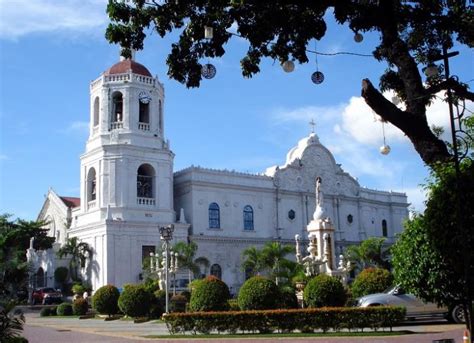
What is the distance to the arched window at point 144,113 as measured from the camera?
46.4 meters

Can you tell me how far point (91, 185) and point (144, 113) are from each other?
701 cm

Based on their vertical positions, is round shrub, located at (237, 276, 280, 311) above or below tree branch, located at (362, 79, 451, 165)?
below

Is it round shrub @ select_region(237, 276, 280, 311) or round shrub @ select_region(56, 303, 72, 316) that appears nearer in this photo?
round shrub @ select_region(237, 276, 280, 311)

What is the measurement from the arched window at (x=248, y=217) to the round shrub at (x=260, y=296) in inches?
1216

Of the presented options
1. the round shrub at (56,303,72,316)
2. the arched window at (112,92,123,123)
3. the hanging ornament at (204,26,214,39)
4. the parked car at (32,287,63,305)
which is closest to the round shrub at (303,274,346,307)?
the hanging ornament at (204,26,214,39)

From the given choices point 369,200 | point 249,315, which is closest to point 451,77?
point 249,315

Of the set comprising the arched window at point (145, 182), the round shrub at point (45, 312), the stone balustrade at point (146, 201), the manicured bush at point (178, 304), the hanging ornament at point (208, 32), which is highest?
the arched window at point (145, 182)

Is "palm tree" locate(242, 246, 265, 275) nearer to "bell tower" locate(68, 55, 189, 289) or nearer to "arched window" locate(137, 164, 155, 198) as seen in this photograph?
"bell tower" locate(68, 55, 189, 289)

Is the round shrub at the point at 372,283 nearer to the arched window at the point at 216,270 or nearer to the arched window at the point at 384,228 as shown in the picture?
the arched window at the point at 216,270

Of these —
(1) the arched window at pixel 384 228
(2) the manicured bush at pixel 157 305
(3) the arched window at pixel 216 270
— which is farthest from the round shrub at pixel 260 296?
(1) the arched window at pixel 384 228

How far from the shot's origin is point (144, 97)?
151 feet

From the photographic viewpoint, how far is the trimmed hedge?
18062 mm

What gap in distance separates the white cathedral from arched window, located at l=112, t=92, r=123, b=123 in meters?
0.08

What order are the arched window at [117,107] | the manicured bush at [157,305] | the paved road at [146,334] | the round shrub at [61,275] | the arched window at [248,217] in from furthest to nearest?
the arched window at [248,217] < the round shrub at [61,275] < the arched window at [117,107] < the manicured bush at [157,305] < the paved road at [146,334]
